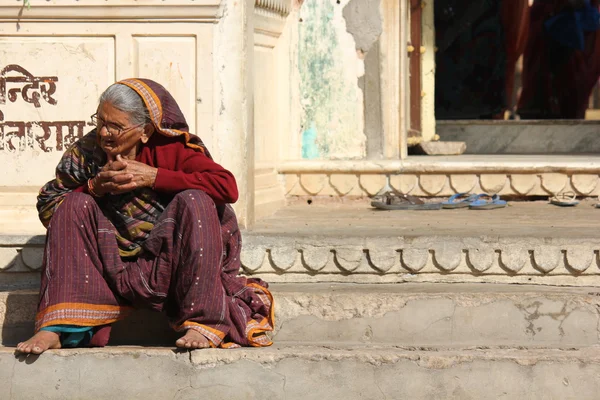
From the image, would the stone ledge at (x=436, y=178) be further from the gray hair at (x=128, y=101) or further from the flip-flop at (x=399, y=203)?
the gray hair at (x=128, y=101)

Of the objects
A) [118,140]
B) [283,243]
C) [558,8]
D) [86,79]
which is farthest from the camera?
[558,8]

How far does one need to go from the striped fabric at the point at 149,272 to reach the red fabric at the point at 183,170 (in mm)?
48

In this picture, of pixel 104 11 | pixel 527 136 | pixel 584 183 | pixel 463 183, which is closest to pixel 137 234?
pixel 104 11

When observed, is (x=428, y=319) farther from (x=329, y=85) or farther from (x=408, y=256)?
(x=329, y=85)

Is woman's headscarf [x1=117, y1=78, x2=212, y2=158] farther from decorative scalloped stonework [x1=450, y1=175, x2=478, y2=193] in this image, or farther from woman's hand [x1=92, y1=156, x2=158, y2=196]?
decorative scalloped stonework [x1=450, y1=175, x2=478, y2=193]

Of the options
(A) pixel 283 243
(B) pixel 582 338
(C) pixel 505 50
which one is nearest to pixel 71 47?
(A) pixel 283 243

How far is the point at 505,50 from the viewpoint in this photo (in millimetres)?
11086

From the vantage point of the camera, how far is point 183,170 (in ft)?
13.3

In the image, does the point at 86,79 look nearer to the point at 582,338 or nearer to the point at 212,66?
the point at 212,66

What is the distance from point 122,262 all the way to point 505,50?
7800 millimetres

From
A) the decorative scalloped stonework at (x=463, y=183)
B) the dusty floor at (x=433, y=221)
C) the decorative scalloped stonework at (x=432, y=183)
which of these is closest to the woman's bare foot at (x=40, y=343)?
the dusty floor at (x=433, y=221)

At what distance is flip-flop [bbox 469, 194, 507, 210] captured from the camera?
5.82 meters

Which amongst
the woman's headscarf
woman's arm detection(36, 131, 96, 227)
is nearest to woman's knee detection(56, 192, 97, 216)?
woman's arm detection(36, 131, 96, 227)

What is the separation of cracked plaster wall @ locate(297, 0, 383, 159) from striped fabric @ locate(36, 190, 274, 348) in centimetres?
233
